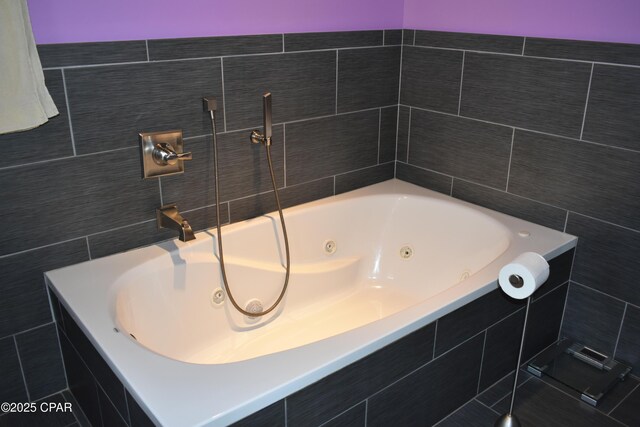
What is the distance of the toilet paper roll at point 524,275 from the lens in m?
1.62

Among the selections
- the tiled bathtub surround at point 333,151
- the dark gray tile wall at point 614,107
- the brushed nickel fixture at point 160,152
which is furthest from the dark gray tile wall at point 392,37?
the brushed nickel fixture at point 160,152

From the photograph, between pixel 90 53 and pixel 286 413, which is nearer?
pixel 286 413

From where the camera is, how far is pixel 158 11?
1860 millimetres

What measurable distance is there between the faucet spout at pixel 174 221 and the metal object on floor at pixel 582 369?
1425 mm

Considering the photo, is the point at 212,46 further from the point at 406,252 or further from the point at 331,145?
the point at 406,252

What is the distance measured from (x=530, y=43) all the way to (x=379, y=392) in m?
1.43

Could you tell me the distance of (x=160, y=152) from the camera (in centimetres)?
194

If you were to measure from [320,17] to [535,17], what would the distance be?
83 centimetres

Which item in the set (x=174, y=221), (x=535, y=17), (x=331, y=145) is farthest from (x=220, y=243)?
(x=535, y=17)

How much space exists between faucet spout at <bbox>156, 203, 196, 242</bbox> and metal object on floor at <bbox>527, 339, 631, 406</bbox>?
4.67ft

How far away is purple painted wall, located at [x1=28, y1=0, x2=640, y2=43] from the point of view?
5.65 ft

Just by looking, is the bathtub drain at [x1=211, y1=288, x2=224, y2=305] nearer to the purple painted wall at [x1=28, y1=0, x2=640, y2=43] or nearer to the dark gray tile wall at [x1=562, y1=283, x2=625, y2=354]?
the purple painted wall at [x1=28, y1=0, x2=640, y2=43]

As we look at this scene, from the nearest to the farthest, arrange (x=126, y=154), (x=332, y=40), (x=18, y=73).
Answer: (x=18, y=73), (x=126, y=154), (x=332, y=40)

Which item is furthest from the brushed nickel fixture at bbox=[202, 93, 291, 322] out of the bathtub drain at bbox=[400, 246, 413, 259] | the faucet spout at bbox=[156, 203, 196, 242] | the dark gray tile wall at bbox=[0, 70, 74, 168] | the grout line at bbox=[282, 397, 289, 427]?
the grout line at bbox=[282, 397, 289, 427]
